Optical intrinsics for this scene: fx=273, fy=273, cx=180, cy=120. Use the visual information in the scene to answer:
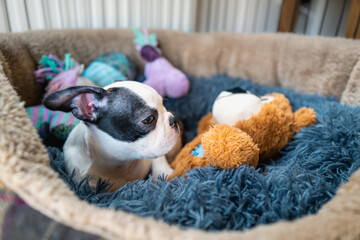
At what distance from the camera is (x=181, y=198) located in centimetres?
70

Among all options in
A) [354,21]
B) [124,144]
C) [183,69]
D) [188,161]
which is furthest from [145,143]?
[354,21]

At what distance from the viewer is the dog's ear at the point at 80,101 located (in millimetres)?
786

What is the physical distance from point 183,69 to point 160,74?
309mm

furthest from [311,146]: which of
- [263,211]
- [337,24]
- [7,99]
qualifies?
[337,24]

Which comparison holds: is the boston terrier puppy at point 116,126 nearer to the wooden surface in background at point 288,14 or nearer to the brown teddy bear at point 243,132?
the brown teddy bear at point 243,132

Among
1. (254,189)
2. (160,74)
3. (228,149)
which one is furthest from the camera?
(160,74)

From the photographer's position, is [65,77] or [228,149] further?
[65,77]

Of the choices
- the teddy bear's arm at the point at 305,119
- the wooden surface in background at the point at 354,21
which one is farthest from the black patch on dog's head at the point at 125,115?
the wooden surface in background at the point at 354,21

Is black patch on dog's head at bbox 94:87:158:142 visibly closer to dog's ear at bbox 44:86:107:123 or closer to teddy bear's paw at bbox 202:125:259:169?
dog's ear at bbox 44:86:107:123

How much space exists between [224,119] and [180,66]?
2.69ft

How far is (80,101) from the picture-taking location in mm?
869

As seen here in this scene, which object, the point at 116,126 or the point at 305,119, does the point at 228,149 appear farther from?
the point at 305,119

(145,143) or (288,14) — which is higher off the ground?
(288,14)

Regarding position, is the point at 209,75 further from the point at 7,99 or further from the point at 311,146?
the point at 7,99
